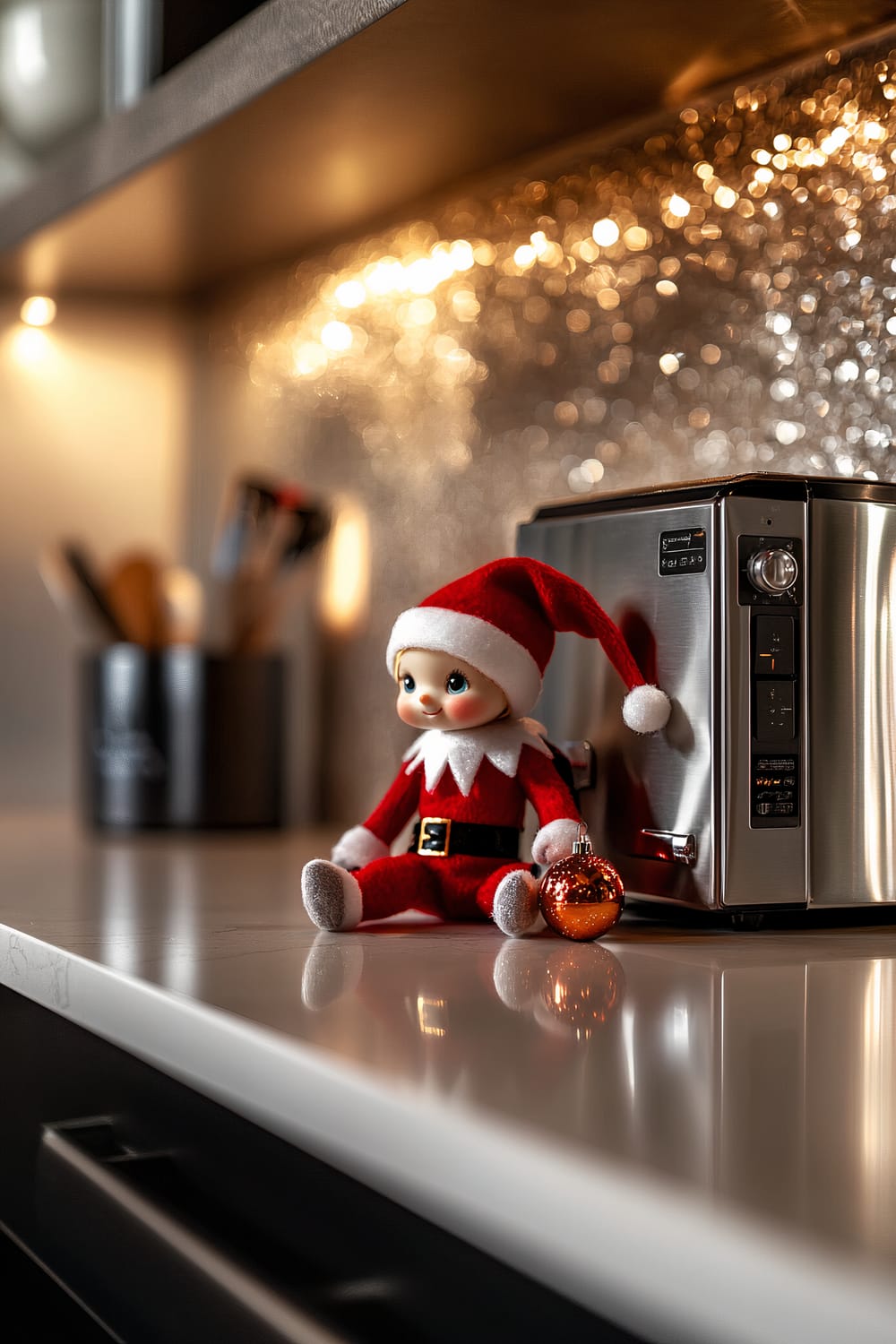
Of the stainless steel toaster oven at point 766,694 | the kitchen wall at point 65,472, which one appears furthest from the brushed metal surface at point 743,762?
the kitchen wall at point 65,472

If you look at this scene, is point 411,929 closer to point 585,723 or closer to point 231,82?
point 585,723

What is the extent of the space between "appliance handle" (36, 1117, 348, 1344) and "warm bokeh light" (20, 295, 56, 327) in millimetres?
1034

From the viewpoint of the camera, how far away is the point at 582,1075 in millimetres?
405

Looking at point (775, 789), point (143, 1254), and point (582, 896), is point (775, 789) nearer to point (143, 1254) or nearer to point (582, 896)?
point (582, 896)

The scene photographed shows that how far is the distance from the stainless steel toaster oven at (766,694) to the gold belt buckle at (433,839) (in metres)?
0.09

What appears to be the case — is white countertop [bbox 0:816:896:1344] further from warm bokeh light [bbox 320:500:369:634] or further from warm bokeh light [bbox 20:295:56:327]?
warm bokeh light [bbox 20:295:56:327]

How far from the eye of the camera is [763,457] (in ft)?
2.97

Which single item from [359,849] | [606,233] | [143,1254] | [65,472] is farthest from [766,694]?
[65,472]

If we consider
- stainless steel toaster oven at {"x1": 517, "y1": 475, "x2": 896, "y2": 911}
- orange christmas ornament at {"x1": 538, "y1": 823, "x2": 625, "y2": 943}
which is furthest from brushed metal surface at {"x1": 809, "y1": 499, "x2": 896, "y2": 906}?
orange christmas ornament at {"x1": 538, "y1": 823, "x2": 625, "y2": 943}

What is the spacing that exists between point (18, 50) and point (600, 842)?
1.00 meters

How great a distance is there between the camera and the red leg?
685 mm

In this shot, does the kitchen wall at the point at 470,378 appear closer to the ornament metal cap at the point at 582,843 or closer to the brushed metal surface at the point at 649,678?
the brushed metal surface at the point at 649,678

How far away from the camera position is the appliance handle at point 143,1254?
536 mm

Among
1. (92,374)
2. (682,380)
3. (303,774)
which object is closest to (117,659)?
(303,774)
